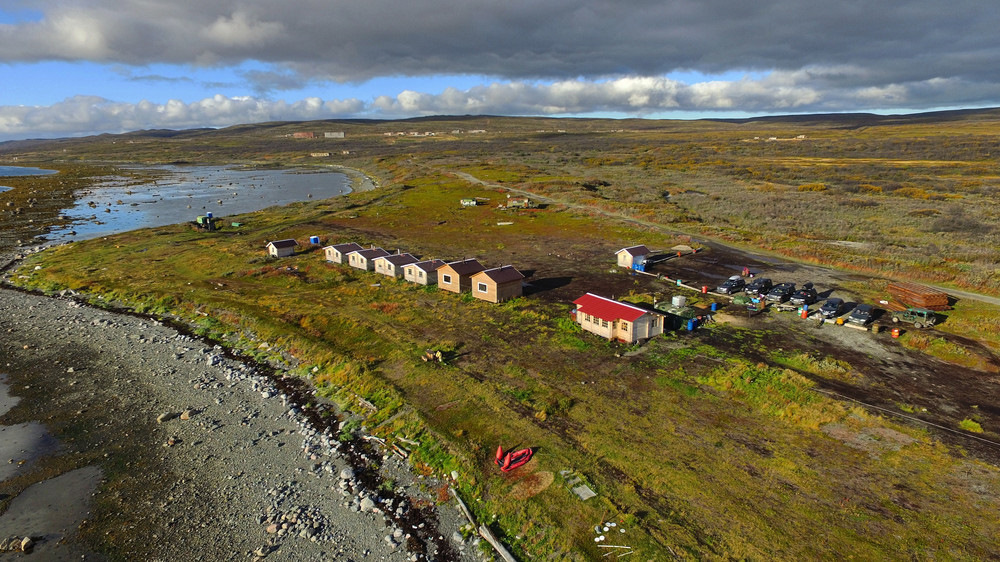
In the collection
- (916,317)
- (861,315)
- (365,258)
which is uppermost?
(365,258)

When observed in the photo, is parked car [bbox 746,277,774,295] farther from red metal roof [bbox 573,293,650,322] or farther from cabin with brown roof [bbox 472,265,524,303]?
cabin with brown roof [bbox 472,265,524,303]

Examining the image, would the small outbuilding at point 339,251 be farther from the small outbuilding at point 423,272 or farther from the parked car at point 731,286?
the parked car at point 731,286

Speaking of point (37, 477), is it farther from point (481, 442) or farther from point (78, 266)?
point (78, 266)

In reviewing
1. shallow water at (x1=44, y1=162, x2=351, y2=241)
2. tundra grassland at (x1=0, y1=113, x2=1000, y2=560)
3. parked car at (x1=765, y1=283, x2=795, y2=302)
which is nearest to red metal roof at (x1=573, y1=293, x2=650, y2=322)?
tundra grassland at (x1=0, y1=113, x2=1000, y2=560)

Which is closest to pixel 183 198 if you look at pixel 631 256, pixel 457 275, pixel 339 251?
pixel 339 251

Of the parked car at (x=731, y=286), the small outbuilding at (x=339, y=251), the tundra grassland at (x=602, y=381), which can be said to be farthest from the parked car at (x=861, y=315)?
the small outbuilding at (x=339, y=251)

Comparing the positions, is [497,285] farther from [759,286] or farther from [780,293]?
[780,293]
